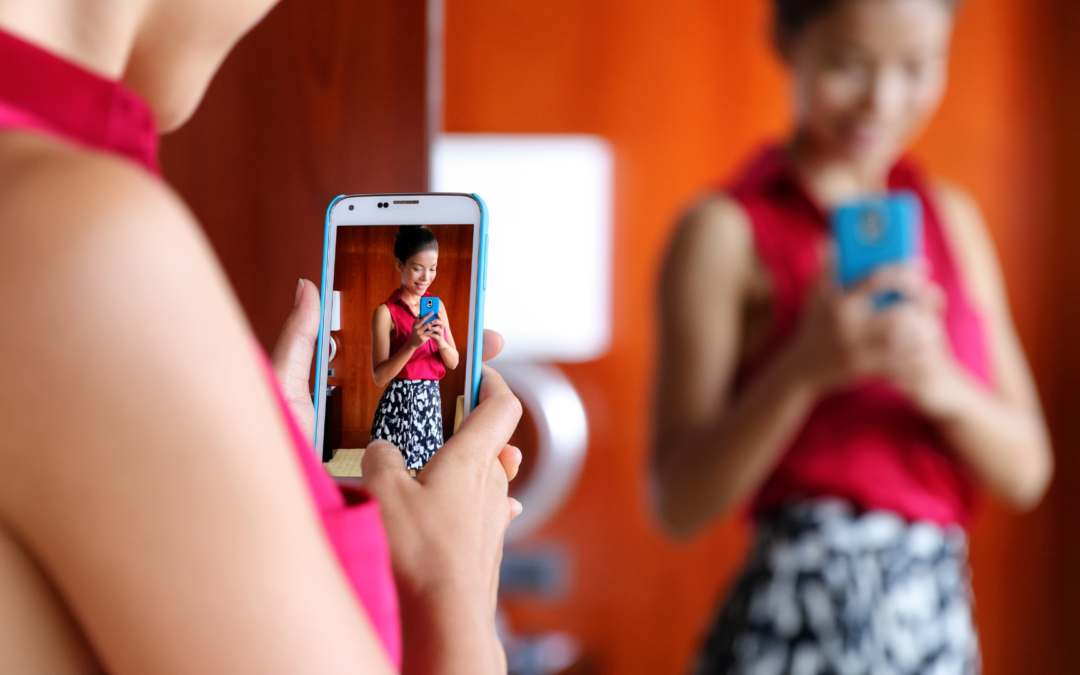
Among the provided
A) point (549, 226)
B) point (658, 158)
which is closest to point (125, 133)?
point (549, 226)

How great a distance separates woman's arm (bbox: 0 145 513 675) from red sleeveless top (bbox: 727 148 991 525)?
30.7 inches

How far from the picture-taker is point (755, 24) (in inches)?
80.2

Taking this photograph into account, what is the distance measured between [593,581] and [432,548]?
173 centimetres

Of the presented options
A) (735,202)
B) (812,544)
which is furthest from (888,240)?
(812,544)

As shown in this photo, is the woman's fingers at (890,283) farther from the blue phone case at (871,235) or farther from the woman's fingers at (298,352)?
the woman's fingers at (298,352)

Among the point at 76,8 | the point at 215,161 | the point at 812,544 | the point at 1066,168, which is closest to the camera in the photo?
the point at 76,8

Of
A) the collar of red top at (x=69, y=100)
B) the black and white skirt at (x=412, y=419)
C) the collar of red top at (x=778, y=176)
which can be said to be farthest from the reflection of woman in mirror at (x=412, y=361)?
the collar of red top at (x=778, y=176)

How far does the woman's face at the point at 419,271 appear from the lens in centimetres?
38

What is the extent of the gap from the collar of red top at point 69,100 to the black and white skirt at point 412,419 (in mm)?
141

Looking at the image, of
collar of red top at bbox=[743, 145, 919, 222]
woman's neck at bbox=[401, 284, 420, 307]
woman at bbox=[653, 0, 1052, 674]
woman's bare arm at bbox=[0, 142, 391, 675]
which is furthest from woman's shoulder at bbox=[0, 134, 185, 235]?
collar of red top at bbox=[743, 145, 919, 222]

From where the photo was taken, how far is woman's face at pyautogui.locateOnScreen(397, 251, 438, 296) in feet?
1.25

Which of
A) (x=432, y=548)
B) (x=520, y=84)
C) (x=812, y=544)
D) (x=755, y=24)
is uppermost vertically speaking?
(x=755, y=24)

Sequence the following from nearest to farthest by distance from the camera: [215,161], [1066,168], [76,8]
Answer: [76,8] < [215,161] < [1066,168]

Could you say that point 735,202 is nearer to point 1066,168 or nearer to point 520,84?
point 520,84
